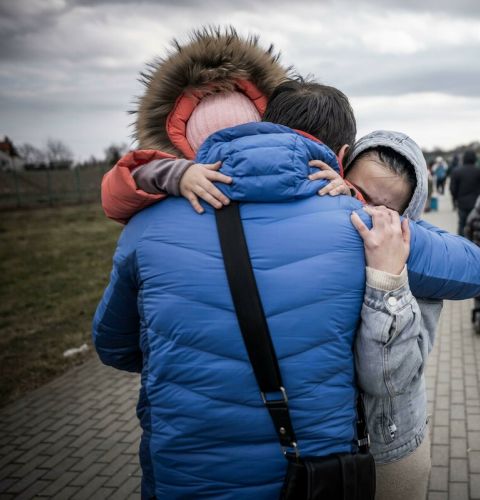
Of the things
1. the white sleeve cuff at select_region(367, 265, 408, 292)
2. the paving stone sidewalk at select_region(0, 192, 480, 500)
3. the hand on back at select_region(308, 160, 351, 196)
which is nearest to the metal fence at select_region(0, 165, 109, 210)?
the paving stone sidewalk at select_region(0, 192, 480, 500)

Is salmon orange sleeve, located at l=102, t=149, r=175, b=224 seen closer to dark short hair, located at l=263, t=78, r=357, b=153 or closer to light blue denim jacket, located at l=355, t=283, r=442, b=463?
dark short hair, located at l=263, t=78, r=357, b=153

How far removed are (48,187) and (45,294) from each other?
19.6 meters

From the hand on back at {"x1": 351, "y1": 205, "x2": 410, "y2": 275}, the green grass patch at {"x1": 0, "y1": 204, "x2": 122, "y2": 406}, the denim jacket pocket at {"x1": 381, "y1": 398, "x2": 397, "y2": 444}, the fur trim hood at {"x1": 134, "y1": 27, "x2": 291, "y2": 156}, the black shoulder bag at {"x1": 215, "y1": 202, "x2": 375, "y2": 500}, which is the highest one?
the fur trim hood at {"x1": 134, "y1": 27, "x2": 291, "y2": 156}

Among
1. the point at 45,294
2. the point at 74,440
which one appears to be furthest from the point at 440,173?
the point at 74,440

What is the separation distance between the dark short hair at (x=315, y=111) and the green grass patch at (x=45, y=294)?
187 inches

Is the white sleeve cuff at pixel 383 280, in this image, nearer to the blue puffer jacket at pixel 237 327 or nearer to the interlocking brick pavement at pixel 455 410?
the blue puffer jacket at pixel 237 327

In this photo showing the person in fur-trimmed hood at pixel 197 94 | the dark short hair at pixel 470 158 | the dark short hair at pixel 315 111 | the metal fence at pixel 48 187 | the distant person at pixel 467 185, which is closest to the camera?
the dark short hair at pixel 315 111

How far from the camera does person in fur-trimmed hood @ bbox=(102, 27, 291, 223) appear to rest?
1527 mm

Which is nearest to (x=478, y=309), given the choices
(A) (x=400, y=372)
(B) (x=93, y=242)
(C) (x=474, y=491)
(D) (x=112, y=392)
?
(C) (x=474, y=491)

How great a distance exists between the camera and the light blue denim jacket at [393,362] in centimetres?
119

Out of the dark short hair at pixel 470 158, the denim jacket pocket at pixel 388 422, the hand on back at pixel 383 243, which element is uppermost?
the dark short hair at pixel 470 158

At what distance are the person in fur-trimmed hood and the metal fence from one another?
1035 inches

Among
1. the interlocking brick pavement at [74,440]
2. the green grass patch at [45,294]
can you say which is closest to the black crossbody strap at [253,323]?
the interlocking brick pavement at [74,440]

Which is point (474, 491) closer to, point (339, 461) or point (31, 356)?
point (339, 461)
